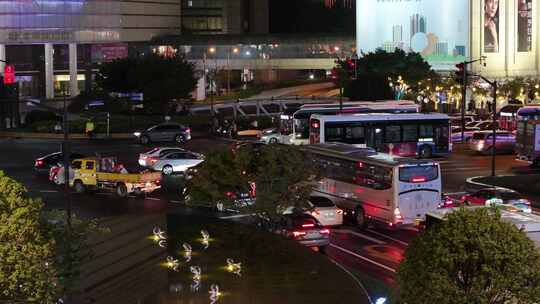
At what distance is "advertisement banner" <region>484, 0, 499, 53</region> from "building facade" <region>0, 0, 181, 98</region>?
43.1 meters

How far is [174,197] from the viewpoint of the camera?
43969 mm

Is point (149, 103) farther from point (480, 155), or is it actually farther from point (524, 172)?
point (524, 172)

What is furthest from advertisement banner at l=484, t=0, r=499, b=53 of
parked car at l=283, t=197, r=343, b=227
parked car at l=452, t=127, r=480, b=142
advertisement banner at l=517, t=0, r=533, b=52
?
parked car at l=283, t=197, r=343, b=227

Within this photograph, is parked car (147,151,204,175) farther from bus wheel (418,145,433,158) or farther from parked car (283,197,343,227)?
parked car (283,197,343,227)

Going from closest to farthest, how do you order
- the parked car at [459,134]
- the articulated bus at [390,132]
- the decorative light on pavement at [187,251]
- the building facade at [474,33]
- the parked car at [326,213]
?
1. the decorative light on pavement at [187,251]
2. the parked car at [326,213]
3. the articulated bus at [390,132]
4. the parked car at [459,134]
5. the building facade at [474,33]

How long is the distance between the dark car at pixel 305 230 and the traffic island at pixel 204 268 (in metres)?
5.67

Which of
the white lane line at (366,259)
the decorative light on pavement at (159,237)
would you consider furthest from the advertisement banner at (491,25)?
the decorative light on pavement at (159,237)

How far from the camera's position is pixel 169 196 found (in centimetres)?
4428

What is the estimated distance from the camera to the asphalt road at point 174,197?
3147 centimetres

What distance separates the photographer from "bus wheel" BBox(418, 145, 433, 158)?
56531mm

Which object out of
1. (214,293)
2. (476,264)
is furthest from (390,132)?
(476,264)

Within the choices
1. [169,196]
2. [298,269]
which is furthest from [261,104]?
[298,269]

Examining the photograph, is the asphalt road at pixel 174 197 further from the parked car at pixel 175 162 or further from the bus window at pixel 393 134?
the parked car at pixel 175 162

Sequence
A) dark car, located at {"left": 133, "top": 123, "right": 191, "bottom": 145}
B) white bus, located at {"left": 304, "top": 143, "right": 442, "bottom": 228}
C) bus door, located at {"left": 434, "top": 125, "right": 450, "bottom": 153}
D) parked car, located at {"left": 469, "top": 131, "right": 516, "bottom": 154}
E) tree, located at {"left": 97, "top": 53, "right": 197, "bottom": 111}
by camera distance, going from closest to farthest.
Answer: white bus, located at {"left": 304, "top": 143, "right": 442, "bottom": 228}, bus door, located at {"left": 434, "top": 125, "right": 450, "bottom": 153}, parked car, located at {"left": 469, "top": 131, "right": 516, "bottom": 154}, dark car, located at {"left": 133, "top": 123, "right": 191, "bottom": 145}, tree, located at {"left": 97, "top": 53, "right": 197, "bottom": 111}
